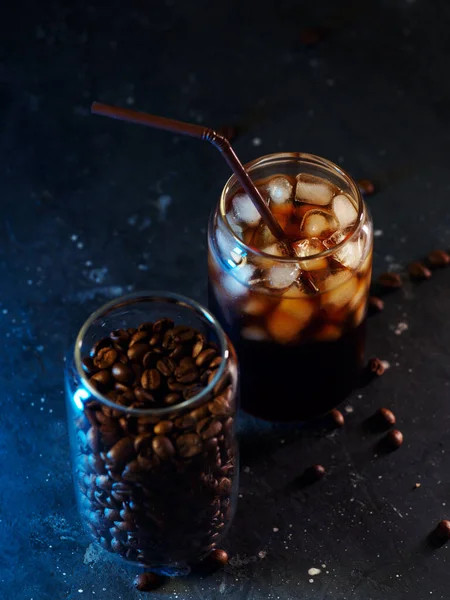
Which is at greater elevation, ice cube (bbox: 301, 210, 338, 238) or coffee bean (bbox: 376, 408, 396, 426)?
ice cube (bbox: 301, 210, 338, 238)

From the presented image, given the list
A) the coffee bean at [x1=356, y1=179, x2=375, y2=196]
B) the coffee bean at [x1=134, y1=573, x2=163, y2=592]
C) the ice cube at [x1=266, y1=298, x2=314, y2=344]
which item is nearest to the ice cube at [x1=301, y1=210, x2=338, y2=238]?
the ice cube at [x1=266, y1=298, x2=314, y2=344]

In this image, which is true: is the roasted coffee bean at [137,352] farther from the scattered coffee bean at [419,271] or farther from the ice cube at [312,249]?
the scattered coffee bean at [419,271]

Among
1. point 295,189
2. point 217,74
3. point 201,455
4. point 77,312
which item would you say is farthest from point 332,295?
point 217,74

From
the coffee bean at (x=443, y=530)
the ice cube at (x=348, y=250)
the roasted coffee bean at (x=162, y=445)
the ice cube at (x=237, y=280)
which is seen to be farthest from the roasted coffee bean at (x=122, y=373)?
the coffee bean at (x=443, y=530)

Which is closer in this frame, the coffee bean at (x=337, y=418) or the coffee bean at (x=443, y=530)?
the coffee bean at (x=443, y=530)

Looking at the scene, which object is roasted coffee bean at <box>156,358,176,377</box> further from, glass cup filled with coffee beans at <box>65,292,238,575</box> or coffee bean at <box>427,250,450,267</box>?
coffee bean at <box>427,250,450,267</box>

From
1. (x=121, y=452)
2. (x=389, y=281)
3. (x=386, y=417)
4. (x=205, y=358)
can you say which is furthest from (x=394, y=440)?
(x=121, y=452)

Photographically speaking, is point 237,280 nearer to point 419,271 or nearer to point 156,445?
point 156,445

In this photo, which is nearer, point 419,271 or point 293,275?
point 293,275
